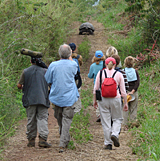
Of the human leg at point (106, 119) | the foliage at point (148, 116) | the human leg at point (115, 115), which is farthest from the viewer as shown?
the human leg at point (106, 119)

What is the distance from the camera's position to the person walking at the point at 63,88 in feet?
16.6

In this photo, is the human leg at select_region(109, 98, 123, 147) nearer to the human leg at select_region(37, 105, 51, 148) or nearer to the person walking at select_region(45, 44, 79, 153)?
the person walking at select_region(45, 44, 79, 153)

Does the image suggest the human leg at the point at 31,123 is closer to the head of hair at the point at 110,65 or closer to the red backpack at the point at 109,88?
the red backpack at the point at 109,88

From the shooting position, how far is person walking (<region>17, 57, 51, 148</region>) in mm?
5301

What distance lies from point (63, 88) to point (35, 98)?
60 centimetres

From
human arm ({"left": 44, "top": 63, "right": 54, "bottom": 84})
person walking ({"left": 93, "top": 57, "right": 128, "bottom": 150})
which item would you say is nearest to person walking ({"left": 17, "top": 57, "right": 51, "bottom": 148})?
human arm ({"left": 44, "top": 63, "right": 54, "bottom": 84})

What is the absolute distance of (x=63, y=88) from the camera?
5070 millimetres

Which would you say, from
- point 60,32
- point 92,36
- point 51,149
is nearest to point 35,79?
point 51,149

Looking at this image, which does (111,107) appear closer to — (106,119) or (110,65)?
(106,119)

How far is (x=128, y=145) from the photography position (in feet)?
18.8

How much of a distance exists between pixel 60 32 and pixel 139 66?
3.99m

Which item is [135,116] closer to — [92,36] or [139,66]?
[139,66]

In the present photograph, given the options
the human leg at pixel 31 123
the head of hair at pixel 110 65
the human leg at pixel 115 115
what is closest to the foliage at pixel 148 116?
the human leg at pixel 115 115

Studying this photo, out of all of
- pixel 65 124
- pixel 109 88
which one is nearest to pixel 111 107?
pixel 109 88
